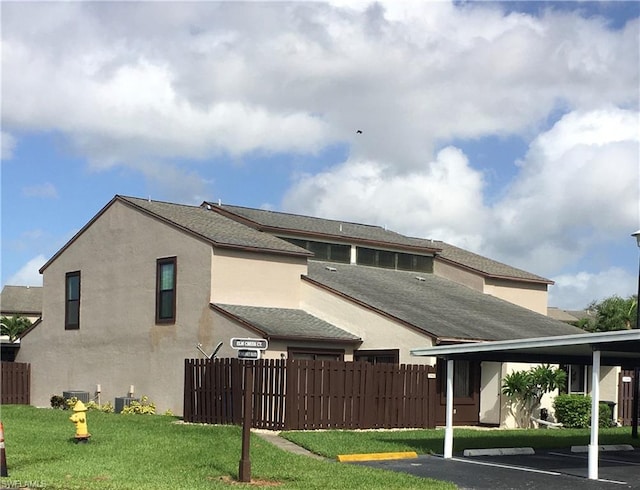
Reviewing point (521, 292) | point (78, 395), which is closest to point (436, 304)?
point (521, 292)

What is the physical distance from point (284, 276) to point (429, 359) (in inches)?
259

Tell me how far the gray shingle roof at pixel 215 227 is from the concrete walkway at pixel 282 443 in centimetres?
757

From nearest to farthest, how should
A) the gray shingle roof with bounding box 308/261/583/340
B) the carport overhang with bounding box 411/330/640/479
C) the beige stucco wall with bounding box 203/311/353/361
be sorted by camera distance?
the carport overhang with bounding box 411/330/640/479
the beige stucco wall with bounding box 203/311/353/361
the gray shingle roof with bounding box 308/261/583/340

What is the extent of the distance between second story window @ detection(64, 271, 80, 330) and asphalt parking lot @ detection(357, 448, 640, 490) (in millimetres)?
18595

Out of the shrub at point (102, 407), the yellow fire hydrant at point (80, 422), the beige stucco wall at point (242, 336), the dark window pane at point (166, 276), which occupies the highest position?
the dark window pane at point (166, 276)

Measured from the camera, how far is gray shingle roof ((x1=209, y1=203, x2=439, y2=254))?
3412cm

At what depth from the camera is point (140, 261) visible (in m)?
31.4

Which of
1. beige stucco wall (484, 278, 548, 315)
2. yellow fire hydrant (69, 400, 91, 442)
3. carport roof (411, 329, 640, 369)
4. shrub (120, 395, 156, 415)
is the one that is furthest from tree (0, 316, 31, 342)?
carport roof (411, 329, 640, 369)

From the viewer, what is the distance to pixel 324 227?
36094mm

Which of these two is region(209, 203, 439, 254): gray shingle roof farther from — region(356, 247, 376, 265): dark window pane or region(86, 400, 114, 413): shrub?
region(86, 400, 114, 413): shrub

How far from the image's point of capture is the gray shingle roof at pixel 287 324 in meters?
26.5

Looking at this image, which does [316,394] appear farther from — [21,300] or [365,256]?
[21,300]

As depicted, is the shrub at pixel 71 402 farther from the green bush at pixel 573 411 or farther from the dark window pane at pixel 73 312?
the green bush at pixel 573 411

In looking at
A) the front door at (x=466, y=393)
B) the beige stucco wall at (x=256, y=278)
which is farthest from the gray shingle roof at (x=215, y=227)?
the front door at (x=466, y=393)
